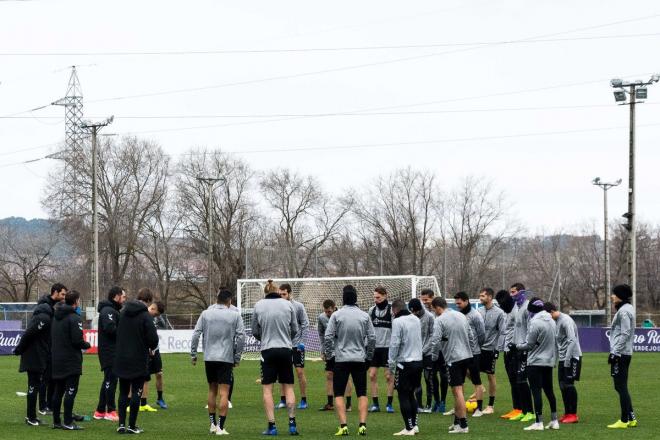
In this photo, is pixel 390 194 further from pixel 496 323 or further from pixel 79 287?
pixel 496 323

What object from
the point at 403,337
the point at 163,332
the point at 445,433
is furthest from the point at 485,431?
the point at 163,332

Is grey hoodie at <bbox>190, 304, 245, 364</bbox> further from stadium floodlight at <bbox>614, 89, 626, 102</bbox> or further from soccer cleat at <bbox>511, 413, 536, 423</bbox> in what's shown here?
stadium floodlight at <bbox>614, 89, 626, 102</bbox>

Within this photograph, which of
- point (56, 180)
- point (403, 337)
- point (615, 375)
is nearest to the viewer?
point (403, 337)

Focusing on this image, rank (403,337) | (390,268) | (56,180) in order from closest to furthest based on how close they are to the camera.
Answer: (403,337)
(56,180)
(390,268)

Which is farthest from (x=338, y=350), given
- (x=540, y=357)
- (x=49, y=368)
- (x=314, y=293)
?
(x=314, y=293)

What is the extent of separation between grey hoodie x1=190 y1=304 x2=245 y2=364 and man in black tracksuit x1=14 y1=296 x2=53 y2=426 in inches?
107

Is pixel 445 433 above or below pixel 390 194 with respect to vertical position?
below

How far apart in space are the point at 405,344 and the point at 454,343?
975mm

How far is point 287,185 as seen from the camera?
266ft

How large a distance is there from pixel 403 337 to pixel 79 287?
6324 cm

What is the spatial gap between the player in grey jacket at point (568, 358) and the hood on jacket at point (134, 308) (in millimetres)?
5921

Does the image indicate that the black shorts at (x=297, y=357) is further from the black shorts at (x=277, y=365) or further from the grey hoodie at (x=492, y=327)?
the black shorts at (x=277, y=365)

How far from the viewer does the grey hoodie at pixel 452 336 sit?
14.9 metres

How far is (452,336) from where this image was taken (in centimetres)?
1502
